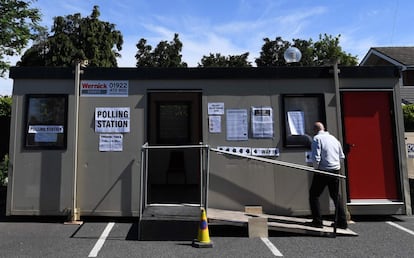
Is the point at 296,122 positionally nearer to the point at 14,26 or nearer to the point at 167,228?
the point at 167,228

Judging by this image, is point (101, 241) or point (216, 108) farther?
point (216, 108)

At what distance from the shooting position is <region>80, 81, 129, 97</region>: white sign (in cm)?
681

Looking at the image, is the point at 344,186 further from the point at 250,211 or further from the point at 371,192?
the point at 250,211

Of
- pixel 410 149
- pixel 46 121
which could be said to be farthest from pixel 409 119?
pixel 46 121

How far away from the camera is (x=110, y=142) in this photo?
6.72 m

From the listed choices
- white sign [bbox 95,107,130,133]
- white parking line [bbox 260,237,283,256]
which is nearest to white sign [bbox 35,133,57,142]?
white sign [bbox 95,107,130,133]

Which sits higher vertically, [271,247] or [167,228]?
[167,228]

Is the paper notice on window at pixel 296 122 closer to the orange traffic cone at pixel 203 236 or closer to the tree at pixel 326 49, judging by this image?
the orange traffic cone at pixel 203 236

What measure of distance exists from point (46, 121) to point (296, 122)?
15.0 ft

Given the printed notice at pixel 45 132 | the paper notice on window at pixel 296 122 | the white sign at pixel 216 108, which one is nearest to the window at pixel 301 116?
the paper notice on window at pixel 296 122

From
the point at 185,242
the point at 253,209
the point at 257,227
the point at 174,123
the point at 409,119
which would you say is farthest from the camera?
the point at 409,119

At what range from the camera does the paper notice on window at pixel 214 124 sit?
267 inches

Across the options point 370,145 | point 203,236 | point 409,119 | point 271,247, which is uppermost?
point 409,119

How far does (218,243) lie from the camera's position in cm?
541
